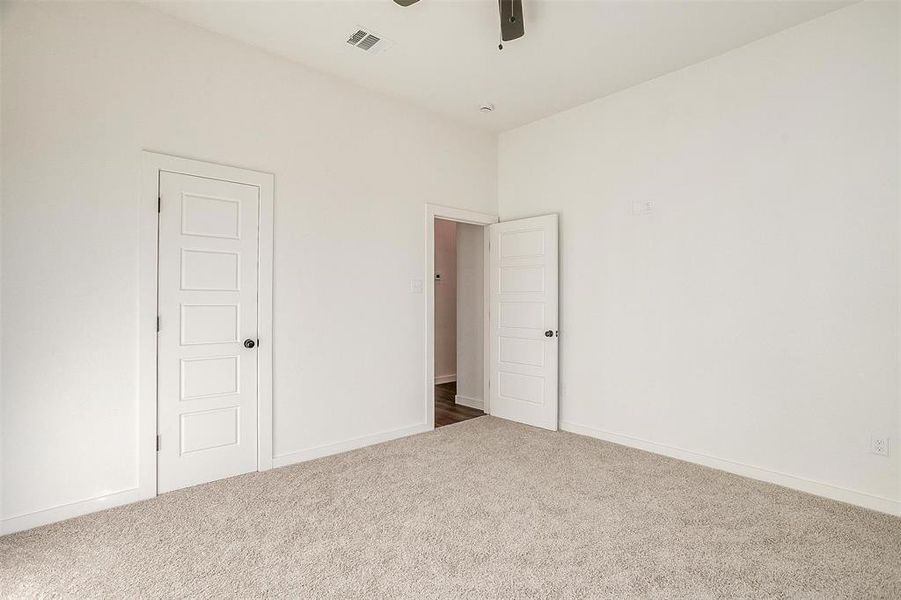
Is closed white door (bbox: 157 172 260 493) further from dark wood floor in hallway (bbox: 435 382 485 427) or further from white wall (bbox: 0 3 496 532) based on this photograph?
dark wood floor in hallway (bbox: 435 382 485 427)

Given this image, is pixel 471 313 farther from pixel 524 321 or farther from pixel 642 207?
pixel 642 207

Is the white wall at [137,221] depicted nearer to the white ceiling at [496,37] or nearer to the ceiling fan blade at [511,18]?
the white ceiling at [496,37]

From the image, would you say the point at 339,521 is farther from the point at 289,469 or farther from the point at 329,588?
the point at 289,469

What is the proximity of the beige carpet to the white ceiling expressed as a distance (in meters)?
3.01

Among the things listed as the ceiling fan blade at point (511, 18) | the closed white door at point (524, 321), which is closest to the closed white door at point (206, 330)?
the ceiling fan blade at point (511, 18)

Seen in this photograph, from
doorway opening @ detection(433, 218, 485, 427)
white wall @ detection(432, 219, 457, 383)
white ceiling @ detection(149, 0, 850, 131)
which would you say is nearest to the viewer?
white ceiling @ detection(149, 0, 850, 131)

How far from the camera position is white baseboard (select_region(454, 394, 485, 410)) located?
5.37 metres

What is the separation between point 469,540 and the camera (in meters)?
2.41

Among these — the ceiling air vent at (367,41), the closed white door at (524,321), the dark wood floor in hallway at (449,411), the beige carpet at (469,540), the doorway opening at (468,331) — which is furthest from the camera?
the doorway opening at (468,331)

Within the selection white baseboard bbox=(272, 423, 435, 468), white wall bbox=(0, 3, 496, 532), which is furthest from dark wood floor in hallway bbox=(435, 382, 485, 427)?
white wall bbox=(0, 3, 496, 532)

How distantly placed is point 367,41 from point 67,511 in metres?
3.42

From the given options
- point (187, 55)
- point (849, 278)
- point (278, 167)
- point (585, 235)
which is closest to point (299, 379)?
point (278, 167)

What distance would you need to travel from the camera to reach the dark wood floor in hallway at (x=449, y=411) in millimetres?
4859

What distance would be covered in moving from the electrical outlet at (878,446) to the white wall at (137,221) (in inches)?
126
